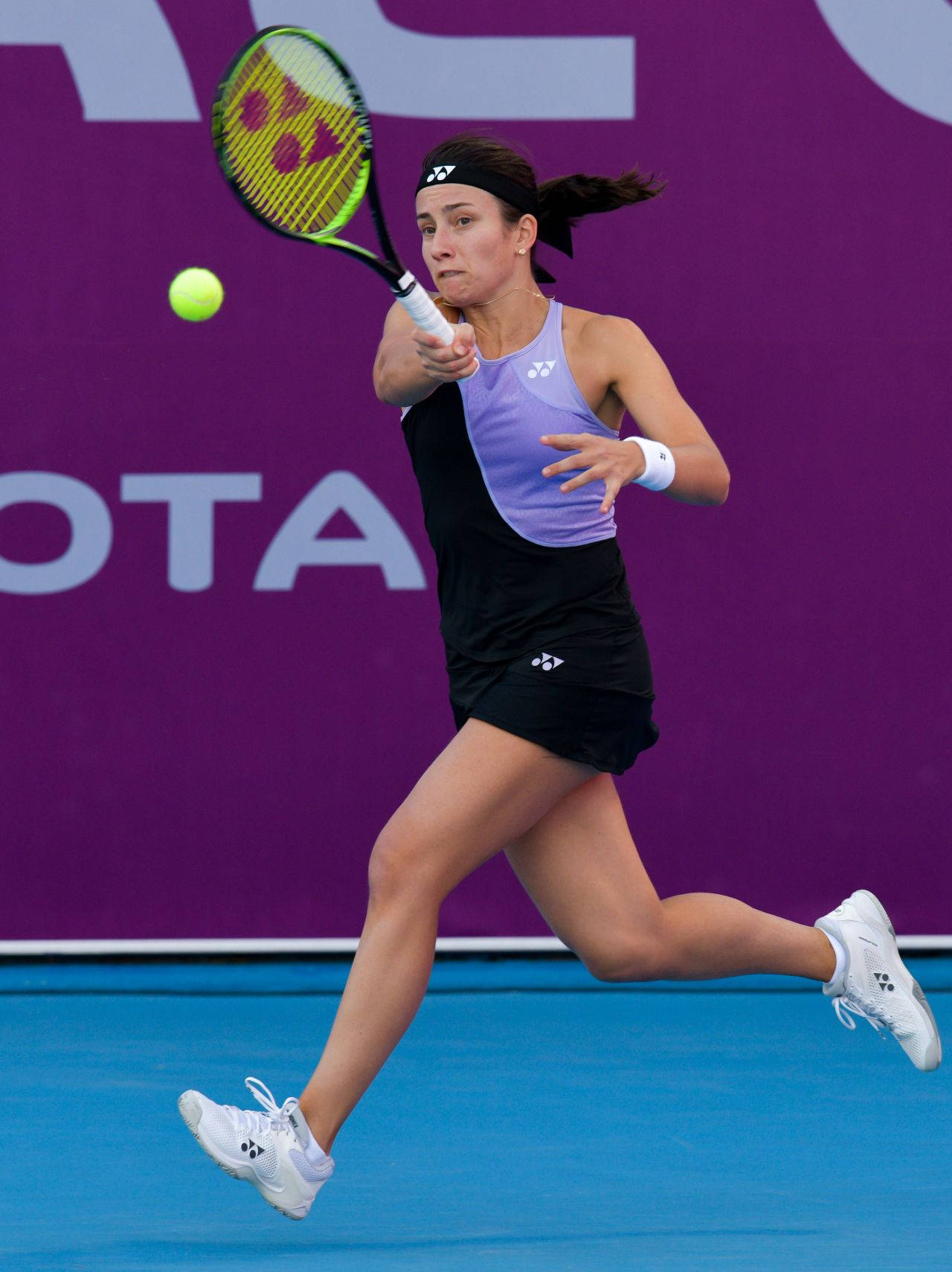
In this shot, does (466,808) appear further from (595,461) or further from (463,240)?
(463,240)

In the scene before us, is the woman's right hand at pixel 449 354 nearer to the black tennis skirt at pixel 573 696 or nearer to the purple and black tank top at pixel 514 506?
the purple and black tank top at pixel 514 506

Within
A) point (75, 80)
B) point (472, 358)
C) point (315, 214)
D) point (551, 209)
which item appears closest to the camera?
point (472, 358)

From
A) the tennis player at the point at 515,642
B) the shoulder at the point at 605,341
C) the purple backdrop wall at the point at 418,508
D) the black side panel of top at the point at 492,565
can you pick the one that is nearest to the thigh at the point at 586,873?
the tennis player at the point at 515,642

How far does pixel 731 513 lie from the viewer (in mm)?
4336

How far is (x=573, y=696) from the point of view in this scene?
106 inches

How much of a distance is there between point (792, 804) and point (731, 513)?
0.67 m

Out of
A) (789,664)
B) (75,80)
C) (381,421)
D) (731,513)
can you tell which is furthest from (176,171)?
(789,664)

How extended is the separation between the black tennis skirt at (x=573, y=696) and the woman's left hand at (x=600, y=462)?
360mm

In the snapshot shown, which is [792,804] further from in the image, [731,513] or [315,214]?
[315,214]

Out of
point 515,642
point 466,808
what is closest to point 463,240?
point 515,642

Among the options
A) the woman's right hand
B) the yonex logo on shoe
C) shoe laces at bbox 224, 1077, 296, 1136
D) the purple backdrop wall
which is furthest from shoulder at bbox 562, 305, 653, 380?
the purple backdrop wall

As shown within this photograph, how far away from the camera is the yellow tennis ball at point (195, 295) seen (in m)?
3.86

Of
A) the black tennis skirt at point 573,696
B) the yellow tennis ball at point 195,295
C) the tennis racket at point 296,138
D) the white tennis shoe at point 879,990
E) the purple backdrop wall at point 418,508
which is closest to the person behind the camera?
the tennis racket at point 296,138

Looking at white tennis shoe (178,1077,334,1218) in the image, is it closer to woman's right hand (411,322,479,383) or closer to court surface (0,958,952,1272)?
court surface (0,958,952,1272)
